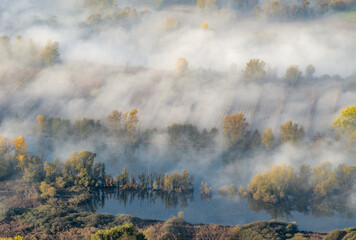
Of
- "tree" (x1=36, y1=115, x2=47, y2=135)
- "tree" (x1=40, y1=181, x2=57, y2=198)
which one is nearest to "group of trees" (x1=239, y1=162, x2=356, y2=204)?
"tree" (x1=40, y1=181, x2=57, y2=198)

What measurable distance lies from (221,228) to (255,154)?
32624 mm

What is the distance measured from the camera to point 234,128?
368ft

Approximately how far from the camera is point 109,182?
97125mm

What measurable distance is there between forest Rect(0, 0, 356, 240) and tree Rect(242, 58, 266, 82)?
0.29m

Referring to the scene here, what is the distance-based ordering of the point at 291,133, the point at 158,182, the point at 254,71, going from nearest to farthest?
the point at 158,182 → the point at 291,133 → the point at 254,71

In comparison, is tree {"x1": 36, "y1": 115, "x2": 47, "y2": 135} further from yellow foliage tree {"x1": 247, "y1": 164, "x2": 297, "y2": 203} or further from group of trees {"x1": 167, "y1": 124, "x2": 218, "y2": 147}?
yellow foliage tree {"x1": 247, "y1": 164, "x2": 297, "y2": 203}

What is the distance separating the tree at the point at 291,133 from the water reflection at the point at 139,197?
1080 inches

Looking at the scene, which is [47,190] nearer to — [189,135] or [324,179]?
[189,135]

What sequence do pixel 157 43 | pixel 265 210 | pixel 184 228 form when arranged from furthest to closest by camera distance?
1. pixel 157 43
2. pixel 265 210
3. pixel 184 228

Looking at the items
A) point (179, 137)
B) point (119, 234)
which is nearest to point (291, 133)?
point (179, 137)

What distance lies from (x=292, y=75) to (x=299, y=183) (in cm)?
5161

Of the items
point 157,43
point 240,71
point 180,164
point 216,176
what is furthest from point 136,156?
point 157,43

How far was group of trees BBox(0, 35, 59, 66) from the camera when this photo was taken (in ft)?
495

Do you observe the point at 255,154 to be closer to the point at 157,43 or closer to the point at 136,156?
the point at 136,156
